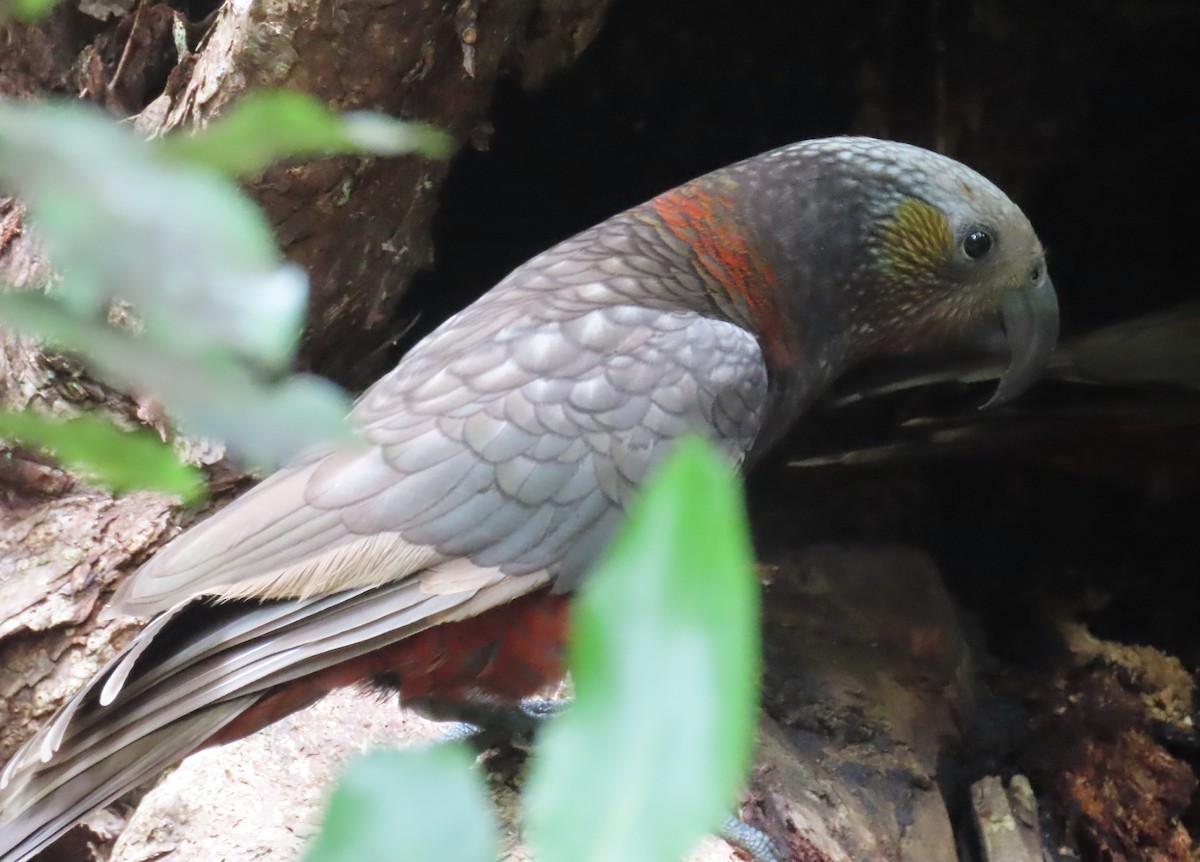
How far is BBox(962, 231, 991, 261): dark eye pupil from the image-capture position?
8.22 ft

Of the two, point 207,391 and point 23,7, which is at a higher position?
point 23,7

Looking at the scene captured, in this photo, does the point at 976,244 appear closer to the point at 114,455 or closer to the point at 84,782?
the point at 84,782

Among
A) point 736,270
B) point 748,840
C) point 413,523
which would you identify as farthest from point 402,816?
point 736,270

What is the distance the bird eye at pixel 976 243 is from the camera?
2504 millimetres

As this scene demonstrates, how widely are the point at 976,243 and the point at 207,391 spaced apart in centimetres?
238

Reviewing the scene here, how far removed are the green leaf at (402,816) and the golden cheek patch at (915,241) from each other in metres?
2.20

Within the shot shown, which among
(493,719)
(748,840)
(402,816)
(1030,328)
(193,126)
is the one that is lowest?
(748,840)

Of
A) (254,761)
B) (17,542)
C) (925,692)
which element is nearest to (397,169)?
(17,542)

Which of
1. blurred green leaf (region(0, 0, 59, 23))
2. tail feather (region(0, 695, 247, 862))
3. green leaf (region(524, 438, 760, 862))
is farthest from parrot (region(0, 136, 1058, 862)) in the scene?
green leaf (region(524, 438, 760, 862))

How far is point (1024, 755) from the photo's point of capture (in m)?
3.19

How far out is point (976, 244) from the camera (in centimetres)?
253

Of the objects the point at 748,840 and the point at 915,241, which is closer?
the point at 748,840

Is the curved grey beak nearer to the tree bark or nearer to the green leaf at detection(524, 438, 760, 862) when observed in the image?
the tree bark

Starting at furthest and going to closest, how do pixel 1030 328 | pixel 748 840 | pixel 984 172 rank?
pixel 984 172, pixel 1030 328, pixel 748 840
